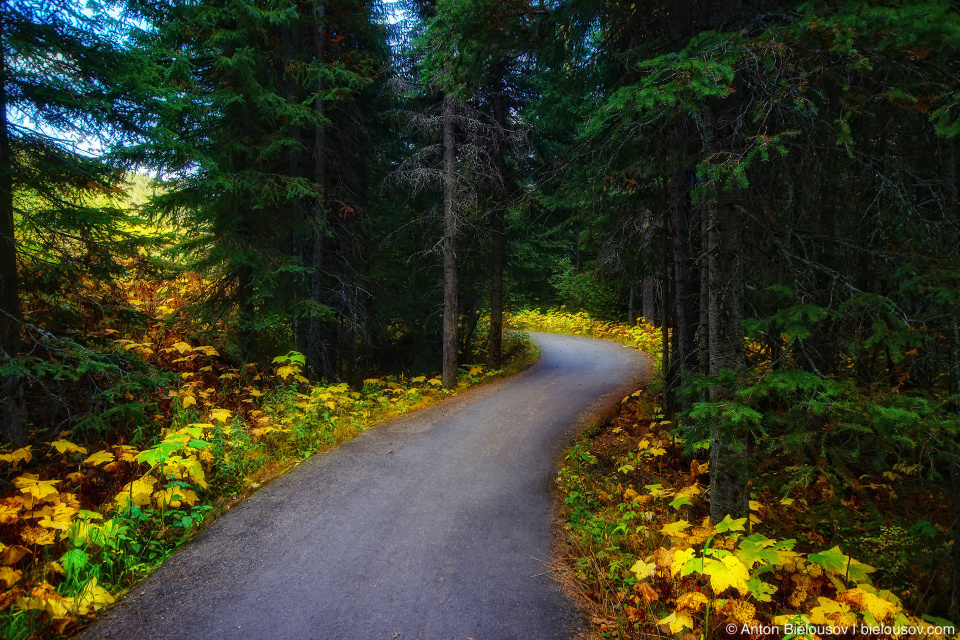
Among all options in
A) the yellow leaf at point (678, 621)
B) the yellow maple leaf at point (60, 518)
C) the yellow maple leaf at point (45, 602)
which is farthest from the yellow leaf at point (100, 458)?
the yellow leaf at point (678, 621)

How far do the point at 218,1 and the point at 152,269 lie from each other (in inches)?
233

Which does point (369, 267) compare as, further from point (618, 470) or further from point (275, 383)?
point (618, 470)

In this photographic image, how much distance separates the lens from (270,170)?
11078 millimetres

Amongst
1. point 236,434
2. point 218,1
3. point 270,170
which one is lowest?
point 236,434

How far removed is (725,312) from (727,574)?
2.64 metres

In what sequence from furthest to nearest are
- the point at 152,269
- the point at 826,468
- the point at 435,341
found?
the point at 435,341, the point at 152,269, the point at 826,468

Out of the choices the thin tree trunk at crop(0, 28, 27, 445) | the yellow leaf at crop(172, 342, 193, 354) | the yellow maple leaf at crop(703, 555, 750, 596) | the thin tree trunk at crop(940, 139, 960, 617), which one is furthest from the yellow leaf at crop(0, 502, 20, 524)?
the thin tree trunk at crop(940, 139, 960, 617)

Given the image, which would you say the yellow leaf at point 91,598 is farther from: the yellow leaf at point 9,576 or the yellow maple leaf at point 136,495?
the yellow maple leaf at point 136,495

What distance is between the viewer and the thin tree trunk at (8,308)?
562 cm

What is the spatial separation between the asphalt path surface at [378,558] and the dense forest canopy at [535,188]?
7.75ft

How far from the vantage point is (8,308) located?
585cm

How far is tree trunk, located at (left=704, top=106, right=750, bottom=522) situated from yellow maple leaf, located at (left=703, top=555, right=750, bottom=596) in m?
1.40

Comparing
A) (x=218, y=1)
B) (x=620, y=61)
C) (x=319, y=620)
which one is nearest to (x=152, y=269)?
(x=218, y=1)

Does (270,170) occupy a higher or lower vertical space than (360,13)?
lower
